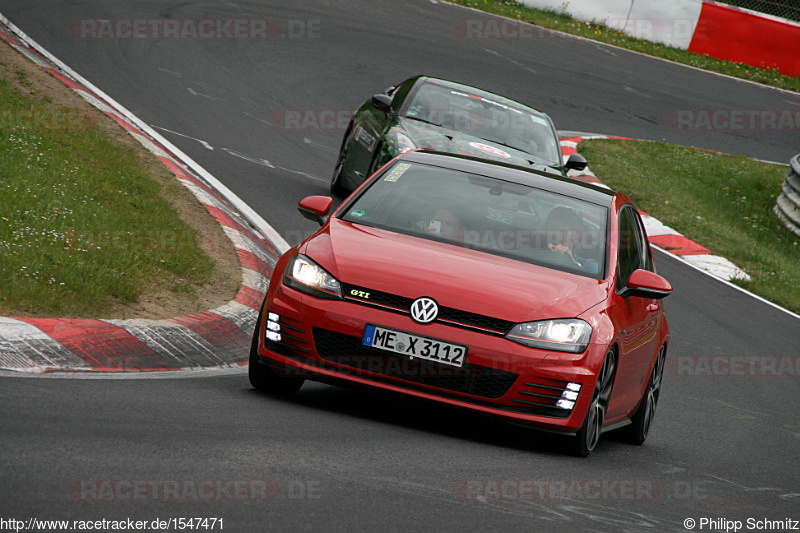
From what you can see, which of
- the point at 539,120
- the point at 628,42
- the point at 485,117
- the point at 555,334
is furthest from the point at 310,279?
the point at 628,42

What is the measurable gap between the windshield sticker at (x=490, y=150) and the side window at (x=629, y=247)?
3.49 m

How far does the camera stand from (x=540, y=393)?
231 inches

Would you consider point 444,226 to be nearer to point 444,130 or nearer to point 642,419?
point 642,419

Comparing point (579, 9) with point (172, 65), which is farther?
point (579, 9)

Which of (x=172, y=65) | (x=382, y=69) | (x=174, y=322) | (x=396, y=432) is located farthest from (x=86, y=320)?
(x=382, y=69)

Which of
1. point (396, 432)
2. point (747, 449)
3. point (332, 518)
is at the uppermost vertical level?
point (332, 518)

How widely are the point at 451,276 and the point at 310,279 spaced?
77 cm

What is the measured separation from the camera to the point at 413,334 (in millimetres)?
5809

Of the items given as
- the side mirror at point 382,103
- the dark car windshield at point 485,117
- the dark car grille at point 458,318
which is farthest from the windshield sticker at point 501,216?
the side mirror at point 382,103

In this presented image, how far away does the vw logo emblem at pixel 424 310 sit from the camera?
5.82 m

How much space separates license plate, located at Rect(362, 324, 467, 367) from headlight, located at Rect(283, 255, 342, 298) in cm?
38

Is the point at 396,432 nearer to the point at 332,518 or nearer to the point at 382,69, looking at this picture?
the point at 332,518

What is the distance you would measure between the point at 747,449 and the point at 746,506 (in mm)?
1839

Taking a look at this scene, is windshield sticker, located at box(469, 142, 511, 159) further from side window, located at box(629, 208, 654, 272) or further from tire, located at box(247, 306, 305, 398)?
tire, located at box(247, 306, 305, 398)
